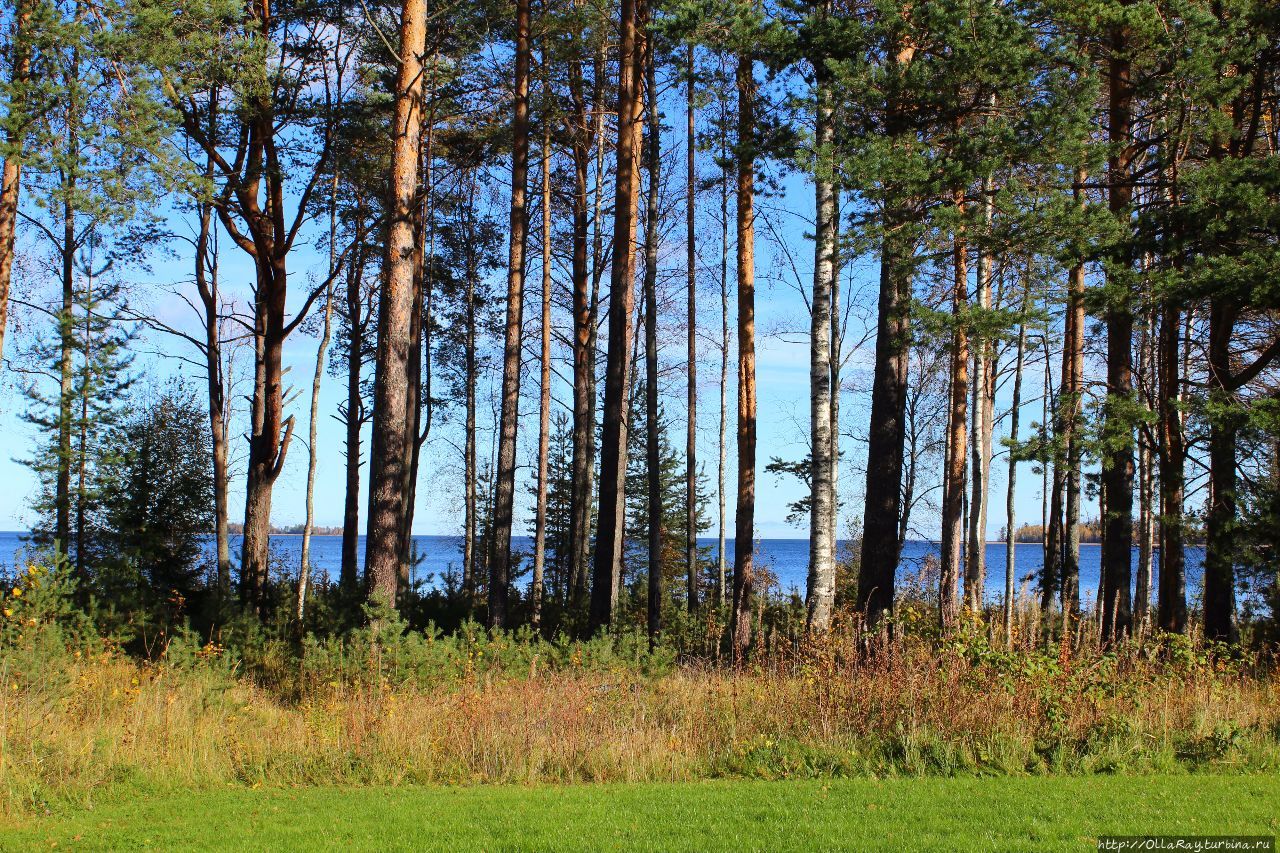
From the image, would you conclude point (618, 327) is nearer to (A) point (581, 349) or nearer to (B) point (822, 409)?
(B) point (822, 409)

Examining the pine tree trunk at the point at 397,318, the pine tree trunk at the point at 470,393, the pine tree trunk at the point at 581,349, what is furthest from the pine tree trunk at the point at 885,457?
Result: the pine tree trunk at the point at 470,393

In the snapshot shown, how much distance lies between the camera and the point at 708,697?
Result: 24.4 feet

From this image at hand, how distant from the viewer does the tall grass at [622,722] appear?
20.2ft

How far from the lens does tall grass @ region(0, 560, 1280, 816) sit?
617 centimetres

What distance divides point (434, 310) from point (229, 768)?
48.6ft

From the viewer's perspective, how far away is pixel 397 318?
915cm

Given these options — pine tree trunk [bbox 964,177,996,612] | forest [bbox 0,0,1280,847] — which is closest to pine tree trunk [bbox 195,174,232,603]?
forest [bbox 0,0,1280,847]

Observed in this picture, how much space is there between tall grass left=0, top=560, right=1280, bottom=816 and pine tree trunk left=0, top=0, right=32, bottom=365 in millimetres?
5579

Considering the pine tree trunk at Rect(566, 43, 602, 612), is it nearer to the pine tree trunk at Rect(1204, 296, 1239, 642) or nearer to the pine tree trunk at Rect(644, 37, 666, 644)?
the pine tree trunk at Rect(644, 37, 666, 644)

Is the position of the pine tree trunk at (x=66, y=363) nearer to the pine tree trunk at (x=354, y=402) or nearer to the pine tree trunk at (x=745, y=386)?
the pine tree trunk at (x=354, y=402)

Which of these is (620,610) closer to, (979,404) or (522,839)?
(979,404)

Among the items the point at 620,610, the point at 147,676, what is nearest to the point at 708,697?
the point at 147,676

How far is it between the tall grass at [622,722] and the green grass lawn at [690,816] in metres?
0.37

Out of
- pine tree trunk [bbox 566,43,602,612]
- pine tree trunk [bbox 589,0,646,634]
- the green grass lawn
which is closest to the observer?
the green grass lawn
